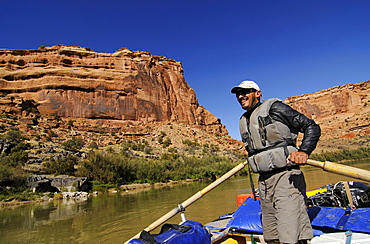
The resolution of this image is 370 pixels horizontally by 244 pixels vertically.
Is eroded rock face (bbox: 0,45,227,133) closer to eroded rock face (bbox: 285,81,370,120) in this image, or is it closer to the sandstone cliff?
the sandstone cliff

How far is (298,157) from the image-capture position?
6.06 feet

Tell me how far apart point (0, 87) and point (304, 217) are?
63556mm

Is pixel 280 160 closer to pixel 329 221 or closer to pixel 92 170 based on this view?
pixel 329 221

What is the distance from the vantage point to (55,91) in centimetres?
5159

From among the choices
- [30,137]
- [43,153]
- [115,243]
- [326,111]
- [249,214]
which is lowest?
[115,243]

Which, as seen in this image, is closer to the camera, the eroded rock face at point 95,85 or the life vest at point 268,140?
the life vest at point 268,140

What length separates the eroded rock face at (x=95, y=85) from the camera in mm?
51375

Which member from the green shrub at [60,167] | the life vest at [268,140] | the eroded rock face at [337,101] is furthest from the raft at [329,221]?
the eroded rock face at [337,101]

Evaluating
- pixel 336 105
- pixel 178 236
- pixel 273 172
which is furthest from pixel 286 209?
pixel 336 105

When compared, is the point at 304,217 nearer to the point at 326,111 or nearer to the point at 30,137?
the point at 30,137

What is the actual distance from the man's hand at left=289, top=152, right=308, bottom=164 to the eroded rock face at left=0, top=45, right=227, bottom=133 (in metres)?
53.8

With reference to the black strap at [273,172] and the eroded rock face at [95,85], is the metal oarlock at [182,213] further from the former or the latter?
the eroded rock face at [95,85]

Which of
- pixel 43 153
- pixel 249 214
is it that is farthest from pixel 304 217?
pixel 43 153

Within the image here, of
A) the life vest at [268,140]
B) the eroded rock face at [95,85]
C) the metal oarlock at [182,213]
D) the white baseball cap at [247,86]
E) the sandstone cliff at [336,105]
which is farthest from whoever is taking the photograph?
the sandstone cliff at [336,105]
